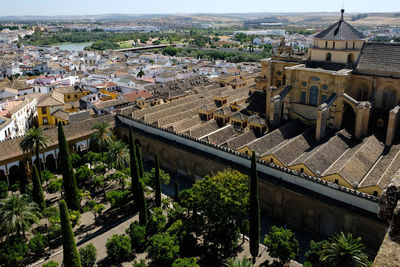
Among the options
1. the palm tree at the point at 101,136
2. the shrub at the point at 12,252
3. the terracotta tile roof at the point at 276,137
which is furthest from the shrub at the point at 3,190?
the terracotta tile roof at the point at 276,137

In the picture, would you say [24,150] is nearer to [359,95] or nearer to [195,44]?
[359,95]

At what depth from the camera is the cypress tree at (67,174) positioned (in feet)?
89.8

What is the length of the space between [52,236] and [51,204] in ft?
23.1

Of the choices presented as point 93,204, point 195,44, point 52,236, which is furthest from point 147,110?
point 195,44

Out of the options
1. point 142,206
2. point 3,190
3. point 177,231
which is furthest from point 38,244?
point 3,190

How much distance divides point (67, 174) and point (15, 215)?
190 inches

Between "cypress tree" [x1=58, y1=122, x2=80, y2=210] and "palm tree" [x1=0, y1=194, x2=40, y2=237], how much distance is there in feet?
10.2

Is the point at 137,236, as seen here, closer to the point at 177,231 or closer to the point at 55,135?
the point at 177,231

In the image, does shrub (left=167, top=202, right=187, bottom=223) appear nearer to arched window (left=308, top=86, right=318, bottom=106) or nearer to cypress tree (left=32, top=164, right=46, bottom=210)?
cypress tree (left=32, top=164, right=46, bottom=210)

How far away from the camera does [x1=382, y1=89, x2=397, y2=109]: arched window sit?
111 ft

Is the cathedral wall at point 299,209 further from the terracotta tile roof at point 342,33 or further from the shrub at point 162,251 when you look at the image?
the terracotta tile roof at point 342,33

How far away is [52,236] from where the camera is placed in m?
25.8

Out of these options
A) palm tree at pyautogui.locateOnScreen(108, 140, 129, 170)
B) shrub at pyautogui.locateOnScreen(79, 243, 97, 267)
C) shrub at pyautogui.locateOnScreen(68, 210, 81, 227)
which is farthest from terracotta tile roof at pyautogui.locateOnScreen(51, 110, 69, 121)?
shrub at pyautogui.locateOnScreen(79, 243, 97, 267)

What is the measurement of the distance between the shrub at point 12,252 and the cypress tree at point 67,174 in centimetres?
487
